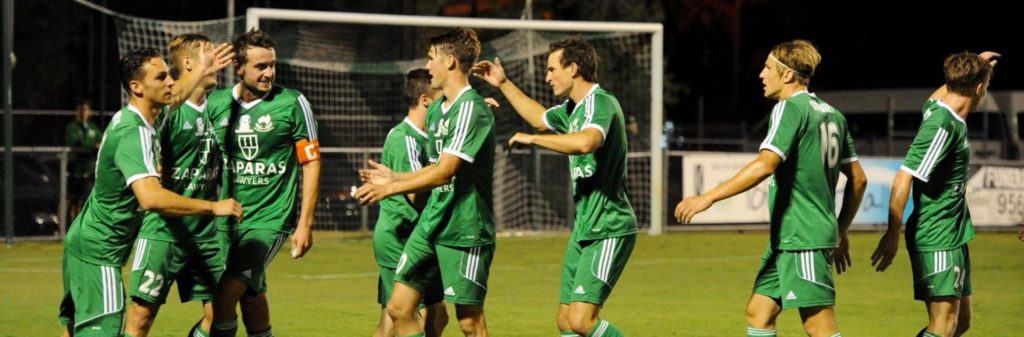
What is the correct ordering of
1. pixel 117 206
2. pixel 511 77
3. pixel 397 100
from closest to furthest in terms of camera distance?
1. pixel 117 206
2. pixel 511 77
3. pixel 397 100

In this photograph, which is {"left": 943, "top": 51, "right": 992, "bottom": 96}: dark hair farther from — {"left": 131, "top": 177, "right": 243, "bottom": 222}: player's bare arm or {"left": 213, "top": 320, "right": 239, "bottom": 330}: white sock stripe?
{"left": 213, "top": 320, "right": 239, "bottom": 330}: white sock stripe

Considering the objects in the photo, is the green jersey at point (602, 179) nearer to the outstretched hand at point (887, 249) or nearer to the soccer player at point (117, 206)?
the outstretched hand at point (887, 249)

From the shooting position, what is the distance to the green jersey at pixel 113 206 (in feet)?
24.6

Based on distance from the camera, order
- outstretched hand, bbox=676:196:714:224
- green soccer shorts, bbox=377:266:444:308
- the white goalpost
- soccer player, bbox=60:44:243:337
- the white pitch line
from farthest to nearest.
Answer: the white goalpost
the white pitch line
green soccer shorts, bbox=377:266:444:308
outstretched hand, bbox=676:196:714:224
soccer player, bbox=60:44:243:337

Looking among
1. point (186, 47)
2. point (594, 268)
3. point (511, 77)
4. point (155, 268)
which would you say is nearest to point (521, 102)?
point (594, 268)

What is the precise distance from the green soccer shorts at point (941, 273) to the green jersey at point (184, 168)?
161 inches

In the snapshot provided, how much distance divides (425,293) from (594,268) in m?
0.99

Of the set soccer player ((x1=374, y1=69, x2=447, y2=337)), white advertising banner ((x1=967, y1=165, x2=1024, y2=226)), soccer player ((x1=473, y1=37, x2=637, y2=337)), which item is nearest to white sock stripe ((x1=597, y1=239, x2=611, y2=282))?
soccer player ((x1=473, y1=37, x2=637, y2=337))

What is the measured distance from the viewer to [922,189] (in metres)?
8.78

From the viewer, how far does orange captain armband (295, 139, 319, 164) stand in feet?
29.6

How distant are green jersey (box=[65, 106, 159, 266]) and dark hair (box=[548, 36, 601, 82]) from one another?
238cm

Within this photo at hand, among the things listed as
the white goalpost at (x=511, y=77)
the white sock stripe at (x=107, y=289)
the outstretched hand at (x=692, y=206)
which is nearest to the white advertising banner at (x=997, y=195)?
the white goalpost at (x=511, y=77)

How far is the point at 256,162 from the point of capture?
29.6 ft

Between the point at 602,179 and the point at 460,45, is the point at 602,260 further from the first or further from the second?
the point at 460,45
